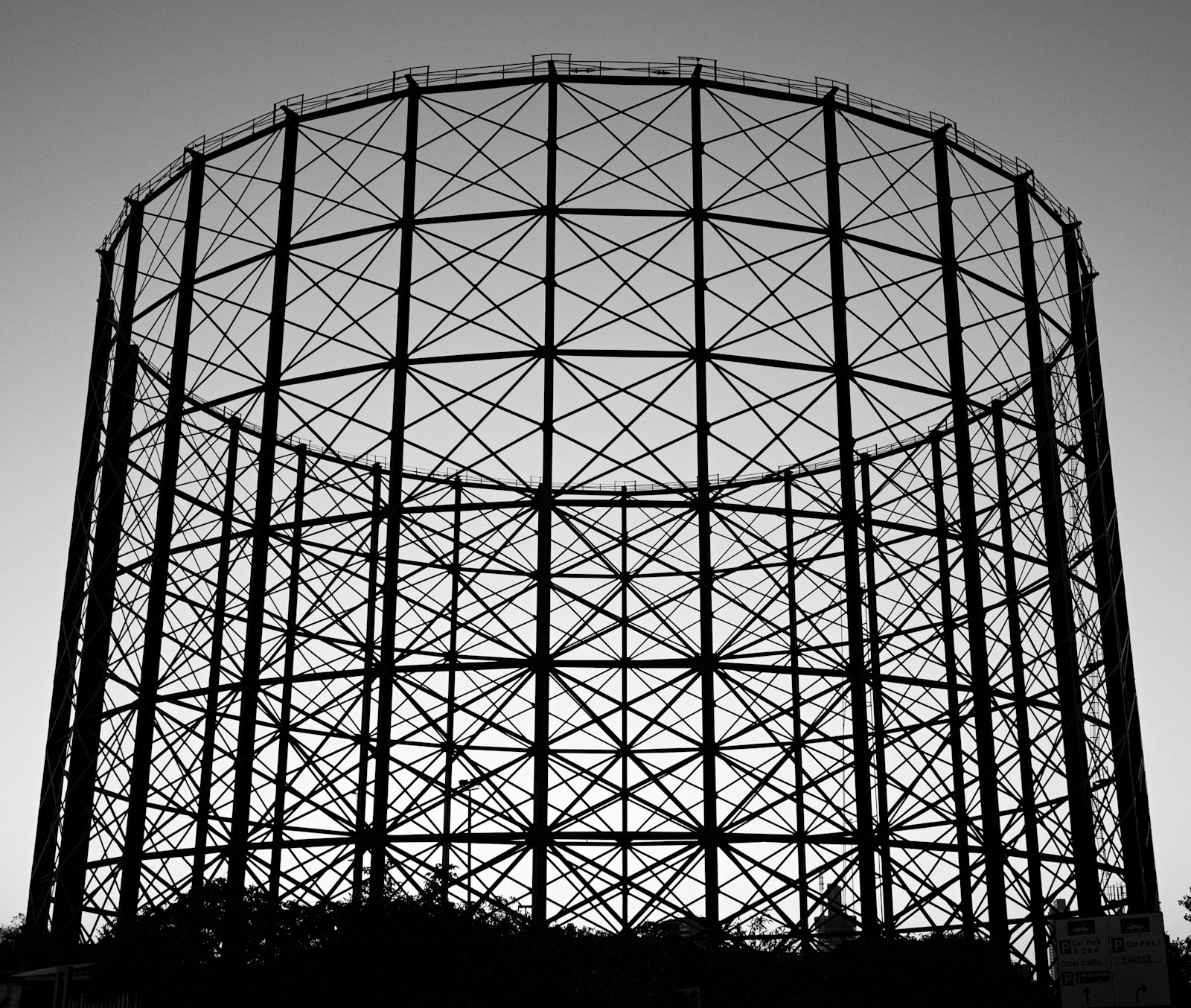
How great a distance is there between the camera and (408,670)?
26.7 meters

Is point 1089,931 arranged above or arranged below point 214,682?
below

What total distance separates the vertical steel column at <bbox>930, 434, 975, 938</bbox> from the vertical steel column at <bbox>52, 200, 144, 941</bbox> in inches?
573

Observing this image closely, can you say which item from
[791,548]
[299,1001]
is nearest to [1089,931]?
[299,1001]

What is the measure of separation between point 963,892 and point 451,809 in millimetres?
13085

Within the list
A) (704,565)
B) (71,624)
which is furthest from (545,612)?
(71,624)

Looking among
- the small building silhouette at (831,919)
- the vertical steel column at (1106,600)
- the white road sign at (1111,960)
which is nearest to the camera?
the white road sign at (1111,960)

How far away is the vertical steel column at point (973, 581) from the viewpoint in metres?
24.1

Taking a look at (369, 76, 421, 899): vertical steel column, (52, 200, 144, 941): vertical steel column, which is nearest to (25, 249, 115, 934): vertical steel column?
(52, 200, 144, 941): vertical steel column

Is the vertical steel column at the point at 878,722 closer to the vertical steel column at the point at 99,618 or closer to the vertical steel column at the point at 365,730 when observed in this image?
the vertical steel column at the point at 365,730

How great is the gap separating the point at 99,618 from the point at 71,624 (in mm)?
804

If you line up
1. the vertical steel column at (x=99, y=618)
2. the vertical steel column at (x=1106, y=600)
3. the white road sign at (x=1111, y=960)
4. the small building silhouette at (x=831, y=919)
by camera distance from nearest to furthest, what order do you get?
the white road sign at (x=1111, y=960) → the small building silhouette at (x=831, y=919) → the vertical steel column at (x=99, y=618) → the vertical steel column at (x=1106, y=600)

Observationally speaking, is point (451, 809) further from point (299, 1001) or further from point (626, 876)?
point (299, 1001)

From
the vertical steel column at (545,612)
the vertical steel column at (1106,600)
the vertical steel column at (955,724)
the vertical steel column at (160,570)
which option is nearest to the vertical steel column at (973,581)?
the vertical steel column at (955,724)

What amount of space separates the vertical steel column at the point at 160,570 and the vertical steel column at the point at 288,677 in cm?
213
